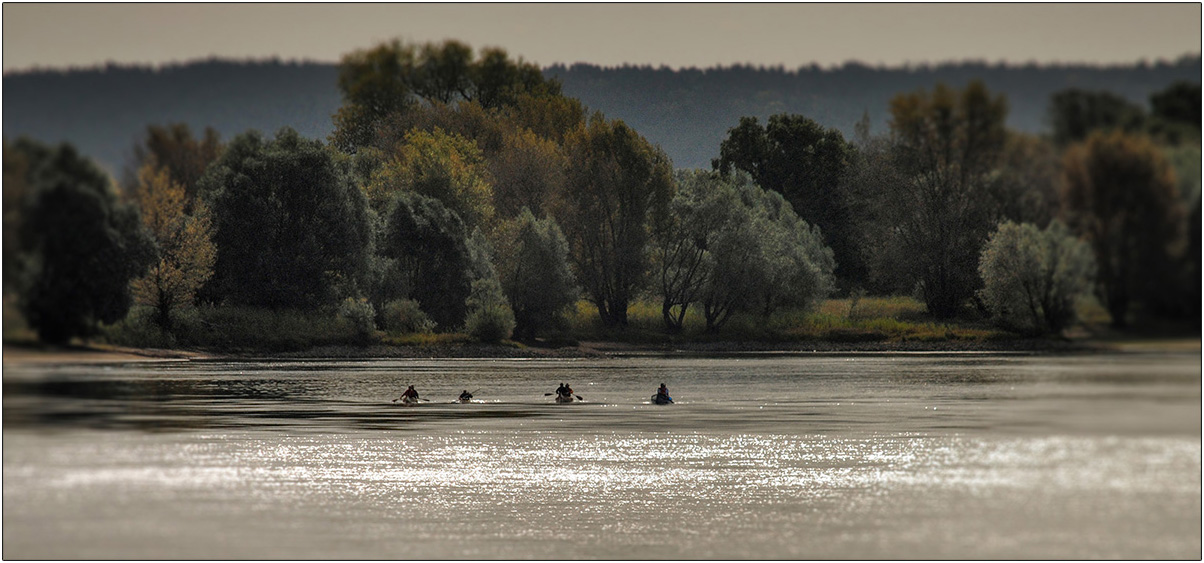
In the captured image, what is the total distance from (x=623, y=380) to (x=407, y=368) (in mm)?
9561

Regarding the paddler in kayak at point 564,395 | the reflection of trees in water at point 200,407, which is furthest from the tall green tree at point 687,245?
the reflection of trees in water at point 200,407

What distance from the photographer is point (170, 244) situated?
389 inches

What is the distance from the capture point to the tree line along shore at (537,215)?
9117 mm

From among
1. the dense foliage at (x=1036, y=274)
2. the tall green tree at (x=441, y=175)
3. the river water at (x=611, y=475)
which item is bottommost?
the river water at (x=611, y=475)

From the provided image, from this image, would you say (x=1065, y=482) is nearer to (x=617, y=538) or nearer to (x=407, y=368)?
(x=617, y=538)

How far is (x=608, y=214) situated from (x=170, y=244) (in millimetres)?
14595

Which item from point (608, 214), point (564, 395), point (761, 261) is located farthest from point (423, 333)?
point (564, 395)

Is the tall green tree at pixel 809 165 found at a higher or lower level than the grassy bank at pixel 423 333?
higher

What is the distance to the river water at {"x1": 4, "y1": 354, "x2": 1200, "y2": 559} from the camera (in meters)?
10.2

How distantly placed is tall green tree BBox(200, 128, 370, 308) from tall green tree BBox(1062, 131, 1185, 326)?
7.14 m

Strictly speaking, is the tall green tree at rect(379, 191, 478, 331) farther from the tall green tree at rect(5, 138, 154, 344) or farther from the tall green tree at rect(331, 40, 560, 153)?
the tall green tree at rect(5, 138, 154, 344)

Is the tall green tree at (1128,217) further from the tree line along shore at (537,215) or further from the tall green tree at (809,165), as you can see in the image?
the tall green tree at (809,165)

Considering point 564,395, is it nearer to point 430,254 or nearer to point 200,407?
point 200,407

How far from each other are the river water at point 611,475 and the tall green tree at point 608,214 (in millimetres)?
3298
